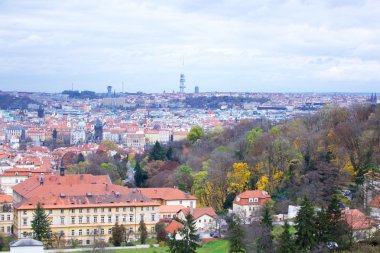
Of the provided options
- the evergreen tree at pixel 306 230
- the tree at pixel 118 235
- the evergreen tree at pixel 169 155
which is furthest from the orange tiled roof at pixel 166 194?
the evergreen tree at pixel 306 230

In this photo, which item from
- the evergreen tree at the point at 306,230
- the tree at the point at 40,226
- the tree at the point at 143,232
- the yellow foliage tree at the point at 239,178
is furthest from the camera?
the yellow foliage tree at the point at 239,178

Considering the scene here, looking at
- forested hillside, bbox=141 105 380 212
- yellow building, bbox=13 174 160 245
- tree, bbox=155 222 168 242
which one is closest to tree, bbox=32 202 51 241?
yellow building, bbox=13 174 160 245

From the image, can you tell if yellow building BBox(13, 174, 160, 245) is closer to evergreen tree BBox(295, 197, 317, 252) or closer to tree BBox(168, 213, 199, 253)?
tree BBox(168, 213, 199, 253)

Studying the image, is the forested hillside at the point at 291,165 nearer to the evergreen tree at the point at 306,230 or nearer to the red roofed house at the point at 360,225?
the red roofed house at the point at 360,225

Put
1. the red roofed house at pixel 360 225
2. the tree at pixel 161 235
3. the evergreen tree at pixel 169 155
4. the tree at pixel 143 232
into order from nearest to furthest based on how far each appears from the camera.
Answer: the red roofed house at pixel 360 225 < the tree at pixel 161 235 < the tree at pixel 143 232 < the evergreen tree at pixel 169 155

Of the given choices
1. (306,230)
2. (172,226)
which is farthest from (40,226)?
(306,230)

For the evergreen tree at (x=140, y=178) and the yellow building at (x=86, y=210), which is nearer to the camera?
the yellow building at (x=86, y=210)

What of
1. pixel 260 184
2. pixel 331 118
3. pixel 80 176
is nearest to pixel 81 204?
pixel 80 176
